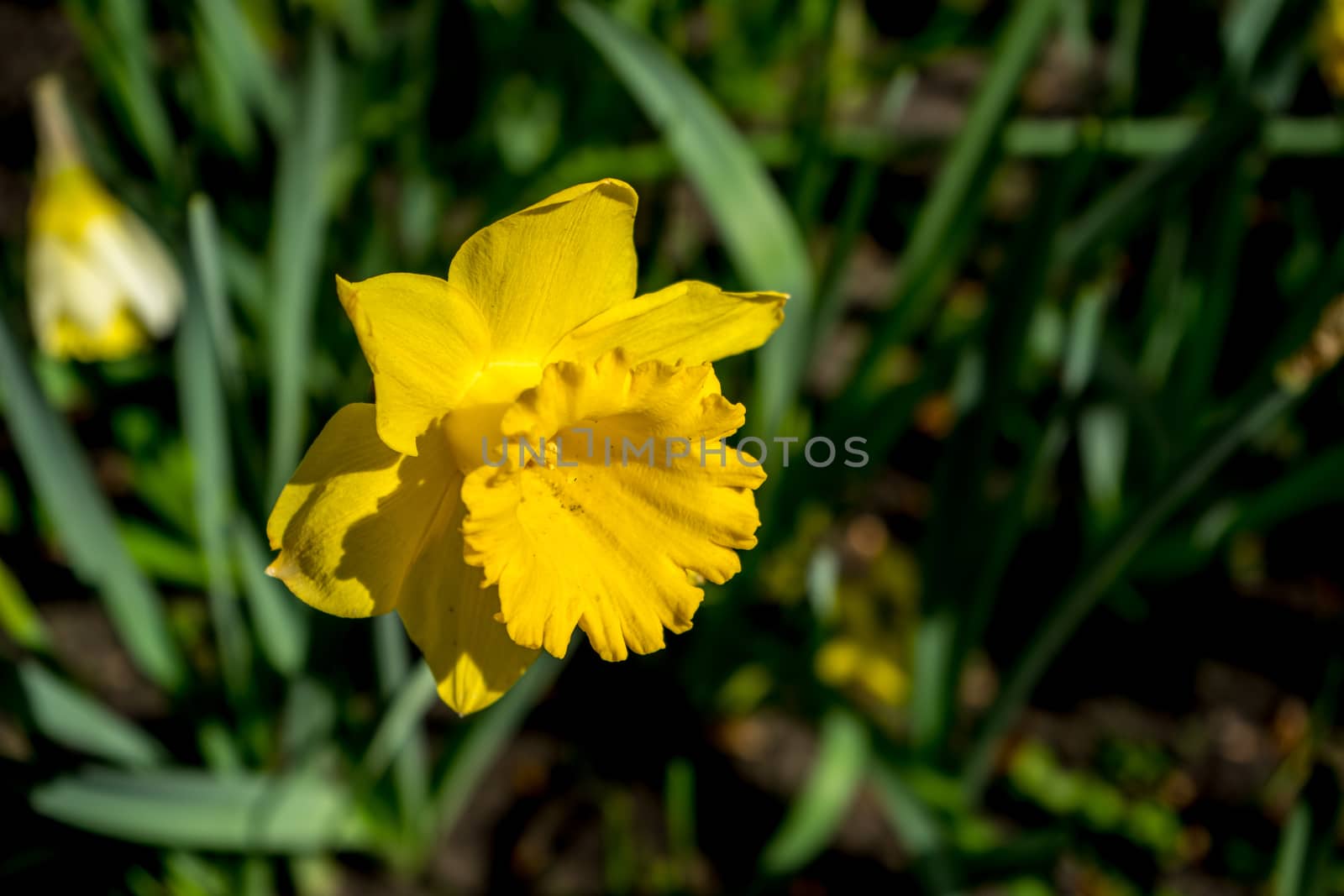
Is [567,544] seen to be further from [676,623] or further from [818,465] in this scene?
[818,465]

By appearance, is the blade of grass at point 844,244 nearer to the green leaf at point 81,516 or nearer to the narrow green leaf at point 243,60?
the narrow green leaf at point 243,60

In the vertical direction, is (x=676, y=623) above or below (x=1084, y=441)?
above

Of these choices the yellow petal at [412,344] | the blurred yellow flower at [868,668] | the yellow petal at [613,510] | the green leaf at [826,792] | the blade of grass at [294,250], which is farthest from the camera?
the blurred yellow flower at [868,668]

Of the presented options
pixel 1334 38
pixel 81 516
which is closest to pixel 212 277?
pixel 81 516

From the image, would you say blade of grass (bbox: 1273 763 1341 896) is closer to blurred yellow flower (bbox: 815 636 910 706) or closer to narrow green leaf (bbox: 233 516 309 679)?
blurred yellow flower (bbox: 815 636 910 706)

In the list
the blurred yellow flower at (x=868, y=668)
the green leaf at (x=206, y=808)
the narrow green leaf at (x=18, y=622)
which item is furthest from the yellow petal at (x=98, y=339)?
the blurred yellow flower at (x=868, y=668)

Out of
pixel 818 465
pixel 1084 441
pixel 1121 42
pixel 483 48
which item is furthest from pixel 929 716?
pixel 483 48
